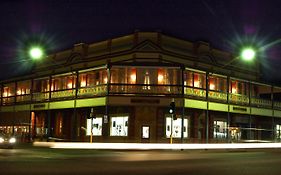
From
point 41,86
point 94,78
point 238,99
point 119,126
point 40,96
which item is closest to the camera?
point 119,126

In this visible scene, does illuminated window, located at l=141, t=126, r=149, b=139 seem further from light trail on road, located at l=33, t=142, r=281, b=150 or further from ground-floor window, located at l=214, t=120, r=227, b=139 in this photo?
ground-floor window, located at l=214, t=120, r=227, b=139

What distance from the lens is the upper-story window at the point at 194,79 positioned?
34734 mm

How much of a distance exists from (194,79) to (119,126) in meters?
7.68

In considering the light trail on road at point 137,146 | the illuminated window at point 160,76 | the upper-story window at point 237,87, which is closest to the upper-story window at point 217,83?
the upper-story window at point 237,87

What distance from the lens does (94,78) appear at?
3644 cm

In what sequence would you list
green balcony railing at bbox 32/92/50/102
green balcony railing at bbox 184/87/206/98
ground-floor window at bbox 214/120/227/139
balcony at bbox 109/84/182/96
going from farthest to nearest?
ground-floor window at bbox 214/120/227/139, green balcony railing at bbox 32/92/50/102, green balcony railing at bbox 184/87/206/98, balcony at bbox 109/84/182/96

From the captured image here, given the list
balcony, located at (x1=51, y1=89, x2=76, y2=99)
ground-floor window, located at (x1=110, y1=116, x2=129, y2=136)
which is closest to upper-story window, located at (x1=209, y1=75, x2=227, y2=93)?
ground-floor window, located at (x1=110, y1=116, x2=129, y2=136)

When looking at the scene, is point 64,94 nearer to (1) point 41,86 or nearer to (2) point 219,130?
(1) point 41,86

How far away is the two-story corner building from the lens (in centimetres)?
3053

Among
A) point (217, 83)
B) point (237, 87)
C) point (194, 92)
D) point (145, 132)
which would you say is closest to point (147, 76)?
point (194, 92)

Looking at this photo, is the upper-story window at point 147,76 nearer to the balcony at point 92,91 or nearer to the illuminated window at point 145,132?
the balcony at point 92,91

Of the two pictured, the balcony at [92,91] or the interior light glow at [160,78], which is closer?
the balcony at [92,91]

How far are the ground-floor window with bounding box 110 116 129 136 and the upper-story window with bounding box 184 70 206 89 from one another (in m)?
6.03

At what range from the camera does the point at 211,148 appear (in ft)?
96.6
